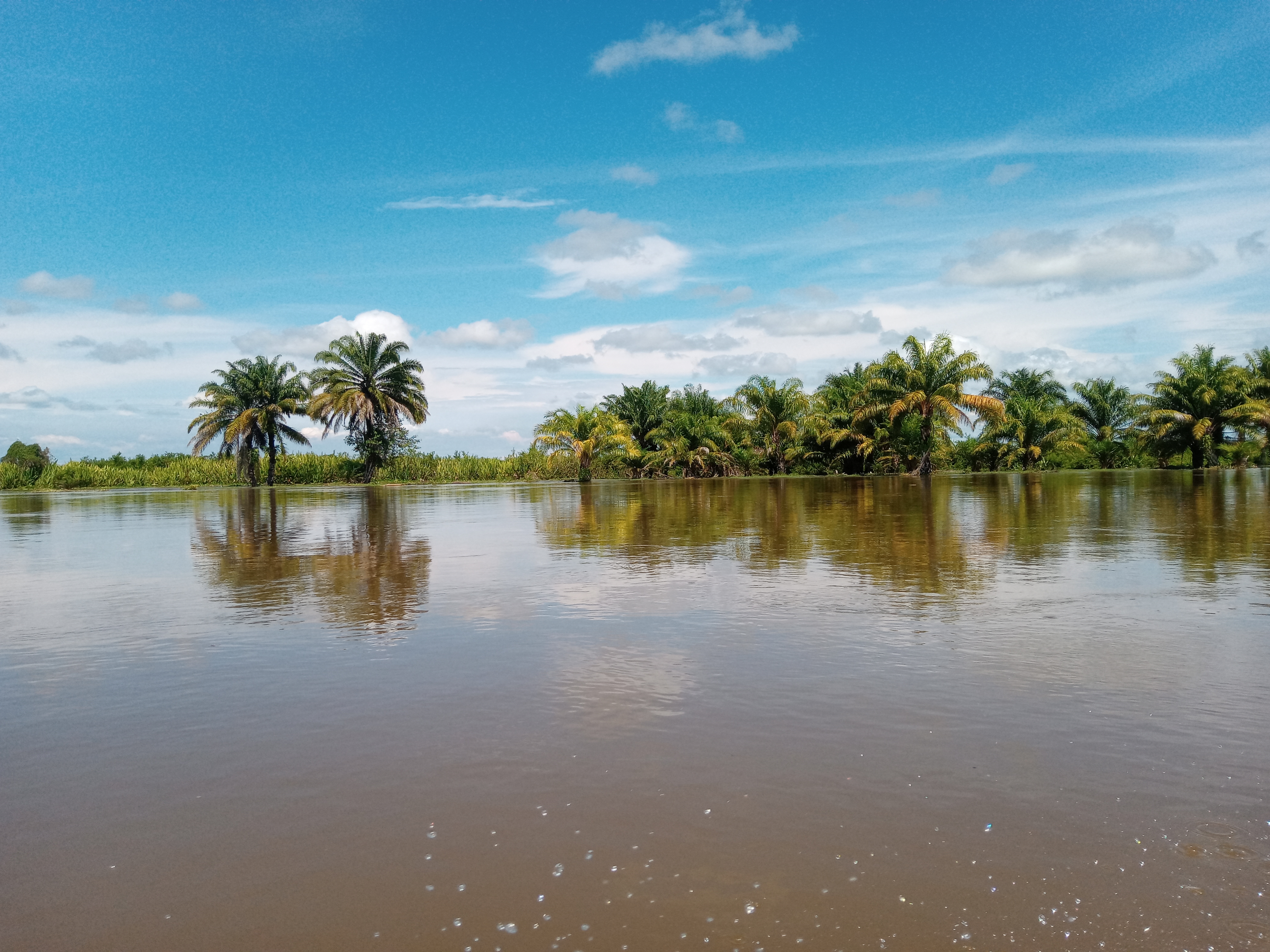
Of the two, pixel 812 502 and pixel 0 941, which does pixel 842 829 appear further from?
pixel 812 502

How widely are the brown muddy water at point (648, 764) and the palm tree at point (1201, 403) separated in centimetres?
4491

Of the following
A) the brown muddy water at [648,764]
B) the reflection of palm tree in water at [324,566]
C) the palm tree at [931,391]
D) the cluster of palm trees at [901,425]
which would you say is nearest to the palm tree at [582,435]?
the cluster of palm trees at [901,425]

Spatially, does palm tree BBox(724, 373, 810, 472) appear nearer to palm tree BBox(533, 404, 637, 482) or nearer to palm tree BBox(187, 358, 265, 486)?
palm tree BBox(533, 404, 637, 482)

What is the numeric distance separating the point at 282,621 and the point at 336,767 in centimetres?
357

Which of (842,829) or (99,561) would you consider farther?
(99,561)

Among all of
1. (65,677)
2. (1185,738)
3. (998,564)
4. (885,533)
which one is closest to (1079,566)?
(998,564)

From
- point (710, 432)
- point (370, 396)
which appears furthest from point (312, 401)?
point (710, 432)

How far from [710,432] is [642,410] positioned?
4961 millimetres

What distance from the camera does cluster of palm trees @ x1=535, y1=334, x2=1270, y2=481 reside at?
1613 inches

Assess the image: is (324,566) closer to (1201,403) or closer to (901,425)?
(901,425)

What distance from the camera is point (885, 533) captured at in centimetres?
1259

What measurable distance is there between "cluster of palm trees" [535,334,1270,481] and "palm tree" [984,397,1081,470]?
8 centimetres

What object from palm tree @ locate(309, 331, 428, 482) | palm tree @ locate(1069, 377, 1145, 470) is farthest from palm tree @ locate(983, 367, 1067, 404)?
palm tree @ locate(309, 331, 428, 482)

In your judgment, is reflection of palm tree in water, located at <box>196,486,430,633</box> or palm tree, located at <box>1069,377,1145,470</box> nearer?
reflection of palm tree in water, located at <box>196,486,430,633</box>
